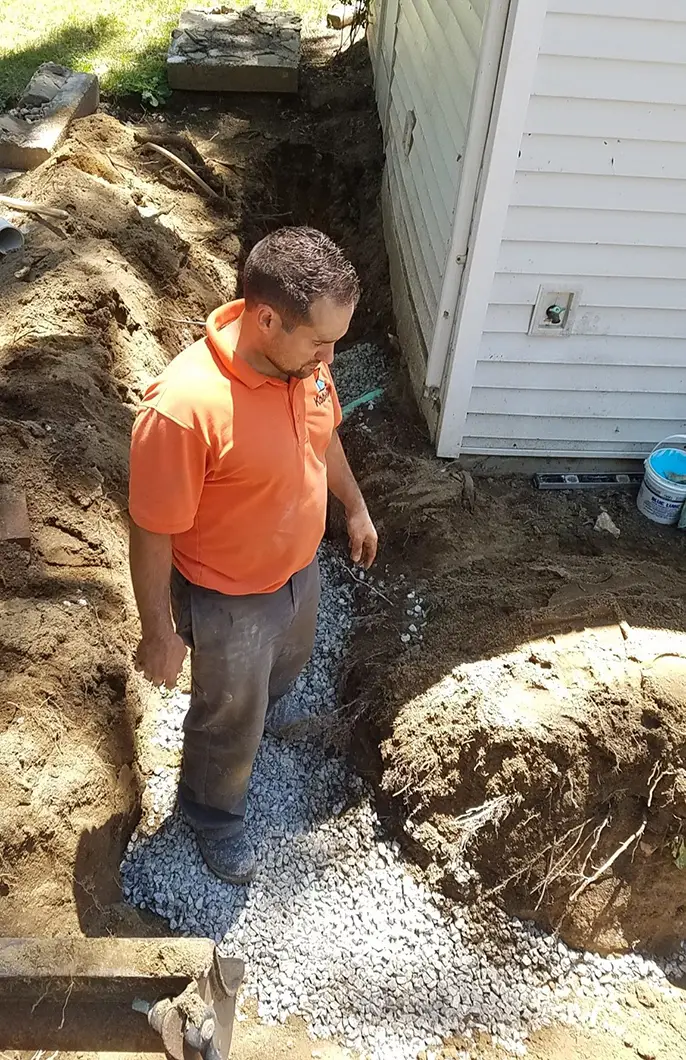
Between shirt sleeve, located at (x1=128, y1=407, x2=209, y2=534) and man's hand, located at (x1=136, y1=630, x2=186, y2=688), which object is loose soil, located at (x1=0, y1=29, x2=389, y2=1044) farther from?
shirt sleeve, located at (x1=128, y1=407, x2=209, y2=534)

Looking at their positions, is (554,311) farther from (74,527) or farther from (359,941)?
(359,941)

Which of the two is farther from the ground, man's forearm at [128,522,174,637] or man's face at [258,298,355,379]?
man's face at [258,298,355,379]

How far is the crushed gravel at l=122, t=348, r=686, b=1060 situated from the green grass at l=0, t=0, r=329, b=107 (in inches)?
283

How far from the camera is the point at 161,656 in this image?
2.54 meters

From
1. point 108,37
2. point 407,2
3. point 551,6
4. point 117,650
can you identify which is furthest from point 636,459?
point 108,37

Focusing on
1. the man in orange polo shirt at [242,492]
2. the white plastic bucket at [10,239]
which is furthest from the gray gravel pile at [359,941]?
the white plastic bucket at [10,239]

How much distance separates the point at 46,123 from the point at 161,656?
18.8 feet

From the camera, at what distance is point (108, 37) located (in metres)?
9.05

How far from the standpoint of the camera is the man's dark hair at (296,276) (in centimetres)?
225

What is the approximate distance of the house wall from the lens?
3715mm

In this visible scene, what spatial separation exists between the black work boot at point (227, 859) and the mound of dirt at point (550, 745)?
26.6 inches

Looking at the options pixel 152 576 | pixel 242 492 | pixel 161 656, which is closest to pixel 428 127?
pixel 242 492

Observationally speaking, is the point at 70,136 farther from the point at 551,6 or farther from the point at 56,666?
the point at 56,666

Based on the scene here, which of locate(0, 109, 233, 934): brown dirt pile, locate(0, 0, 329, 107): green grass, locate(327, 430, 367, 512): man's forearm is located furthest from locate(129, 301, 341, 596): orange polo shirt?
locate(0, 0, 329, 107): green grass
